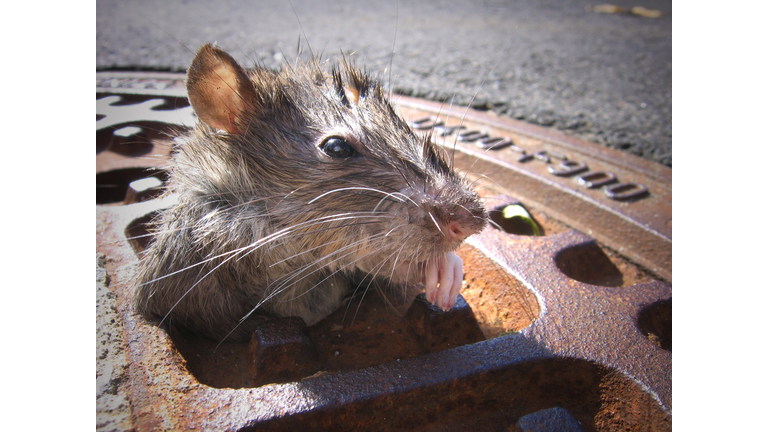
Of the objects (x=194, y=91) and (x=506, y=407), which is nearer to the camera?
(x=506, y=407)

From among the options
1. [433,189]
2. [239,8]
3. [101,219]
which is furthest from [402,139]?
[239,8]

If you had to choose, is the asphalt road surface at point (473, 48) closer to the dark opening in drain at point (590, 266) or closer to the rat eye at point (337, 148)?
the rat eye at point (337, 148)

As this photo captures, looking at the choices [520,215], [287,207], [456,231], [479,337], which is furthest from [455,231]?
[520,215]

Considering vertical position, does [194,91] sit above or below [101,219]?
above

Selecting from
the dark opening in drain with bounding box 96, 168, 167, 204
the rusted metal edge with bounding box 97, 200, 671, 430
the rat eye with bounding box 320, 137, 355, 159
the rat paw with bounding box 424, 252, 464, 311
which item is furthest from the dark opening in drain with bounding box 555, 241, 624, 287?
the dark opening in drain with bounding box 96, 168, 167, 204

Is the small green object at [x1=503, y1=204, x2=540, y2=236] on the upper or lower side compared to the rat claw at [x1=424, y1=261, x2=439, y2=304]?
upper

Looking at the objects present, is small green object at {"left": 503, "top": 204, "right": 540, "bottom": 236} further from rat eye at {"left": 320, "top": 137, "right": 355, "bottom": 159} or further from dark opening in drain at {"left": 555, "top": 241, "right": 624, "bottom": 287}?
rat eye at {"left": 320, "top": 137, "right": 355, "bottom": 159}

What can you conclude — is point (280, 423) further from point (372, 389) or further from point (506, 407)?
point (506, 407)

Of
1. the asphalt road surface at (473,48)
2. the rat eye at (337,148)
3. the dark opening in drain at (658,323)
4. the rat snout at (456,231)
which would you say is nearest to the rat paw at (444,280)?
the rat snout at (456,231)
